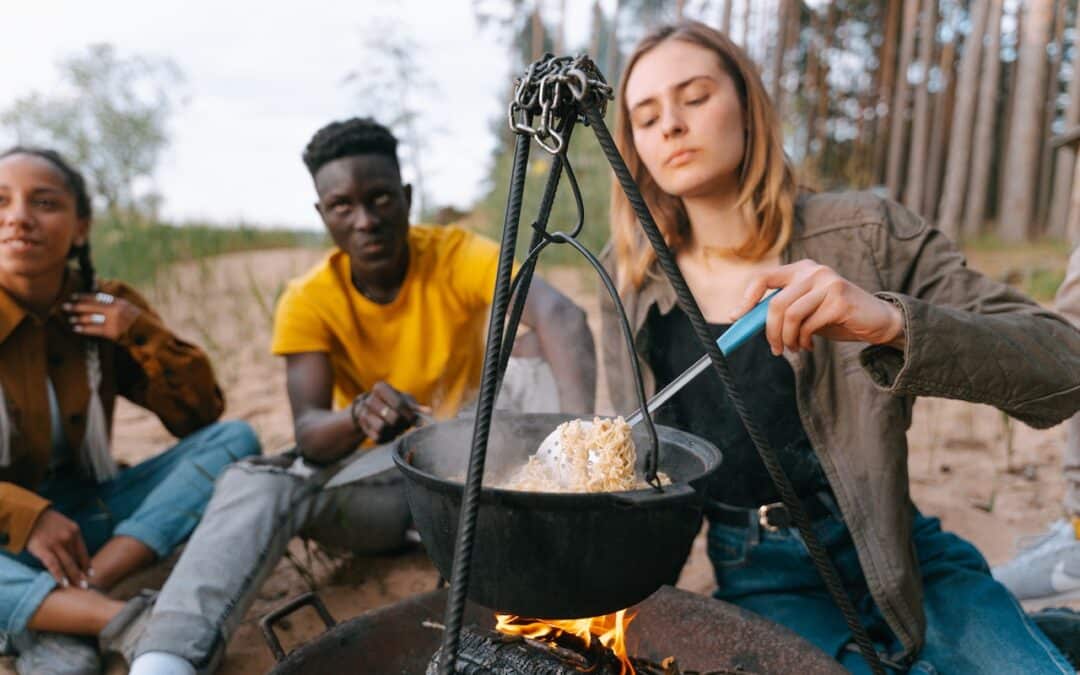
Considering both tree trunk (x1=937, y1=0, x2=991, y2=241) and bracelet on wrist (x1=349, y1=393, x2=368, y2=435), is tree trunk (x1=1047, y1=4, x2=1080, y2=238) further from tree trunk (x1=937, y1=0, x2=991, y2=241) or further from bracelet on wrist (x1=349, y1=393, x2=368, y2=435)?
bracelet on wrist (x1=349, y1=393, x2=368, y2=435)

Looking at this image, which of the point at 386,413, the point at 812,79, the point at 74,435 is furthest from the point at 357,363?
the point at 812,79

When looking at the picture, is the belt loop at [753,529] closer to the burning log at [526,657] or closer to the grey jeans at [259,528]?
the burning log at [526,657]

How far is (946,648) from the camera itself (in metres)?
1.81

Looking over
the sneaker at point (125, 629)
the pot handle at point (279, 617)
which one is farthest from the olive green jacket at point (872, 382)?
the sneaker at point (125, 629)

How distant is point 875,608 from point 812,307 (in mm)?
1063

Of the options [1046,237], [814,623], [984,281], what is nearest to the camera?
[984,281]

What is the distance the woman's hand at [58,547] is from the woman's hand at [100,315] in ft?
2.13

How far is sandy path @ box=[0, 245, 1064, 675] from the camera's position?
280 cm

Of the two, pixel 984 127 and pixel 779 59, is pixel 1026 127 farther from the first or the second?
pixel 779 59

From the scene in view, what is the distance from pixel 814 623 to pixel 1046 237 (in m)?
7.00

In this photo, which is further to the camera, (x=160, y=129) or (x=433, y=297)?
(x=160, y=129)

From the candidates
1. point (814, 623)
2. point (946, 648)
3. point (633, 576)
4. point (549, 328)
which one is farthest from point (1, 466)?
point (946, 648)

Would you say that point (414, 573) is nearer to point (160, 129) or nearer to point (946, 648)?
point (946, 648)

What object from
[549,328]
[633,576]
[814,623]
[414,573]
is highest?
[549,328]
